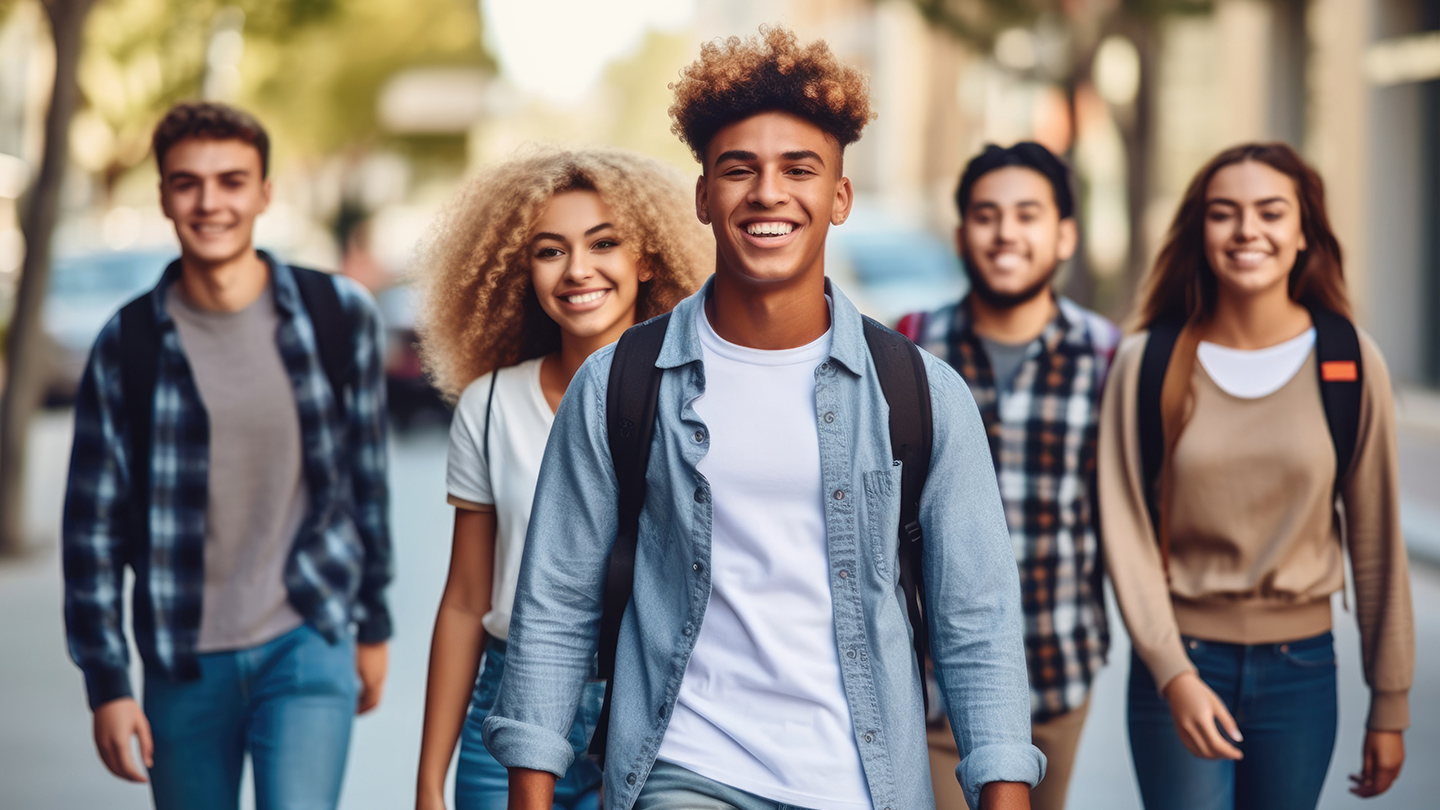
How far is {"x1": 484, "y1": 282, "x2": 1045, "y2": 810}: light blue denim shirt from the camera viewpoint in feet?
8.13

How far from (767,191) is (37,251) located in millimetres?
9075

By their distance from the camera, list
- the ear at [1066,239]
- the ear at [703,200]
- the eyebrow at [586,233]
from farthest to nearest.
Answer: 1. the ear at [1066,239]
2. the eyebrow at [586,233]
3. the ear at [703,200]

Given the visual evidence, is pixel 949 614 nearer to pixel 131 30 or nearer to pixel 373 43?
pixel 131 30

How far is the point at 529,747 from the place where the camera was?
8.41 ft

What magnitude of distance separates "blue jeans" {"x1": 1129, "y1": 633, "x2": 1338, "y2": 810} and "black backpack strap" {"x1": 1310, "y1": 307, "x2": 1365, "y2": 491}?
43cm

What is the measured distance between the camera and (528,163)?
138 inches

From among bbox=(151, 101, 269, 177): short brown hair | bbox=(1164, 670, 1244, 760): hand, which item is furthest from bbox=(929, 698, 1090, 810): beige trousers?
bbox=(151, 101, 269, 177): short brown hair

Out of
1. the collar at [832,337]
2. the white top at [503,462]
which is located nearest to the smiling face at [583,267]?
the white top at [503,462]

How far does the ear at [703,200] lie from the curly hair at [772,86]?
2.7 inches

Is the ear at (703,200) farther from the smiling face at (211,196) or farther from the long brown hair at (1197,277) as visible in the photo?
the smiling face at (211,196)

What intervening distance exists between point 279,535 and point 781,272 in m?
1.82

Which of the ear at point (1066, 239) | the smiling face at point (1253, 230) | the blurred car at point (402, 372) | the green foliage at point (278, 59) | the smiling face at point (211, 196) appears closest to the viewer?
the smiling face at point (1253, 230)

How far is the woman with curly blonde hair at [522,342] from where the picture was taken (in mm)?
3244

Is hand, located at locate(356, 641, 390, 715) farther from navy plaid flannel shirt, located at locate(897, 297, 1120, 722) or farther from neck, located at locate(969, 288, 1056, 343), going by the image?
neck, located at locate(969, 288, 1056, 343)
